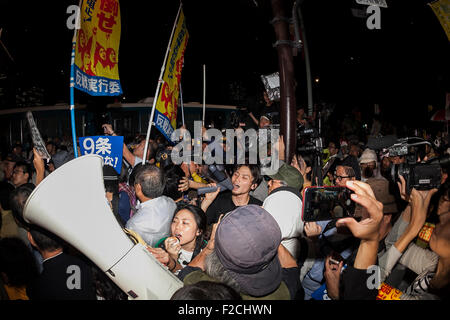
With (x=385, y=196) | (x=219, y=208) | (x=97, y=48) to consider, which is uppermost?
(x=97, y=48)

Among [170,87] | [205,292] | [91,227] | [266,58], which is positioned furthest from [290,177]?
[266,58]

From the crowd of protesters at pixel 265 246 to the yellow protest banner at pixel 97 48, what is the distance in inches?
40.1

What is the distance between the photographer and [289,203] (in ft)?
7.39

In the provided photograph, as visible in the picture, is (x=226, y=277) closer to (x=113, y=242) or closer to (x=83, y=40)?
(x=113, y=242)

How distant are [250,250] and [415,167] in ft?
4.07

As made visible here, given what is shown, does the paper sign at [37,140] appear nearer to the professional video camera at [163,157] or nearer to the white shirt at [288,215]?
the professional video camera at [163,157]

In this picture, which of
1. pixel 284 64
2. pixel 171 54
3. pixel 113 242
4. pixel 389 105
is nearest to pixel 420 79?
pixel 389 105

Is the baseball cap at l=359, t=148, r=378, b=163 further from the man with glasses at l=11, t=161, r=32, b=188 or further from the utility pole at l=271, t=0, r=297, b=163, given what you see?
the man with glasses at l=11, t=161, r=32, b=188

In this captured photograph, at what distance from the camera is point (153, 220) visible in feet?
7.82

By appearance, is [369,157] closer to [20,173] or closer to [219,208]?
[219,208]

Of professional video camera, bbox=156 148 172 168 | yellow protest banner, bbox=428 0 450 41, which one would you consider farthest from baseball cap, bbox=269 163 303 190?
yellow protest banner, bbox=428 0 450 41

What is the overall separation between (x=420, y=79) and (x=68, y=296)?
1818cm

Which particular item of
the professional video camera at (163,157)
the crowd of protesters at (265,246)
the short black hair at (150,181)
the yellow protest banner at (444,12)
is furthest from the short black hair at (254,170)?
the yellow protest banner at (444,12)

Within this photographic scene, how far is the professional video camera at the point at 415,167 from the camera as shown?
1.77 meters
